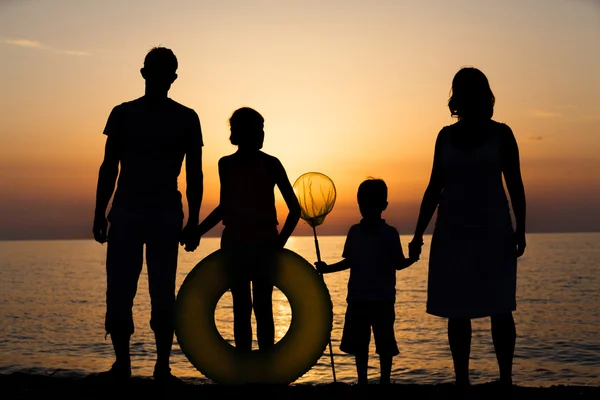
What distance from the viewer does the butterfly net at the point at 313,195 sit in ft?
20.5

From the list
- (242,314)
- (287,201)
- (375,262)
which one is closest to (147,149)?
(287,201)

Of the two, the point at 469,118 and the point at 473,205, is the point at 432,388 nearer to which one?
the point at 473,205

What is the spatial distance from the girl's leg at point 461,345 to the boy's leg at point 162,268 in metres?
1.81

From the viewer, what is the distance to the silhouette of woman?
4.36m

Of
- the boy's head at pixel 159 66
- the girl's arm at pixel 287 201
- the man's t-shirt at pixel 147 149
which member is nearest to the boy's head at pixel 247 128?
the girl's arm at pixel 287 201

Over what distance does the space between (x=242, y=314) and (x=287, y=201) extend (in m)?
0.85

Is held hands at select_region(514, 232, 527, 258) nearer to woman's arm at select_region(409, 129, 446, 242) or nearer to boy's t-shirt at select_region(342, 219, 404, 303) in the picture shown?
woman's arm at select_region(409, 129, 446, 242)

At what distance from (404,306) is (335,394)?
2808 cm

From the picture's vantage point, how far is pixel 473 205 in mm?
4375

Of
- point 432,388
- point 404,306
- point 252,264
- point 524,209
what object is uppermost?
point 524,209

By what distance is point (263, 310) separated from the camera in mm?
4957

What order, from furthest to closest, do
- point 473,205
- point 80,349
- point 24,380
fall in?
point 80,349
point 24,380
point 473,205

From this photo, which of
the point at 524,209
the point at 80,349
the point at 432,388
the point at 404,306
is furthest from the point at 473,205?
the point at 404,306

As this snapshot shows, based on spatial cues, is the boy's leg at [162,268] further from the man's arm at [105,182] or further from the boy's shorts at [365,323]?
the boy's shorts at [365,323]
